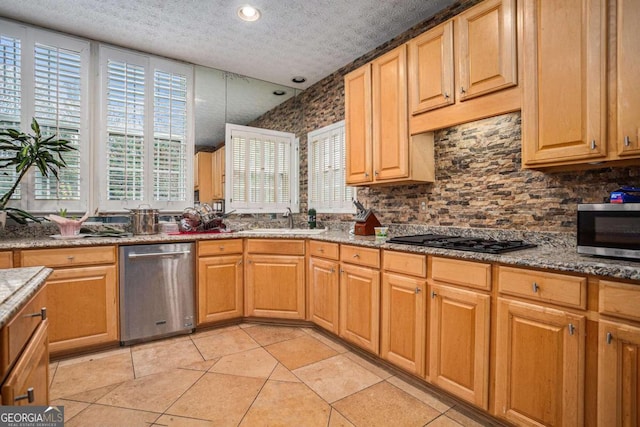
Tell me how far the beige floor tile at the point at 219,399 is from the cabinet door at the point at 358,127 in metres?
1.86

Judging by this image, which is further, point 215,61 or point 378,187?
point 215,61

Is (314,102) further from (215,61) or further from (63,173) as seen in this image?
(63,173)

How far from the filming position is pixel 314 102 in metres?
4.13

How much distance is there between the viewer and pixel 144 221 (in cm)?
312

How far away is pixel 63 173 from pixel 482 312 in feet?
11.5

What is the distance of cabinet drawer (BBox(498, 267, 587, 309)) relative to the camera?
1.43 metres

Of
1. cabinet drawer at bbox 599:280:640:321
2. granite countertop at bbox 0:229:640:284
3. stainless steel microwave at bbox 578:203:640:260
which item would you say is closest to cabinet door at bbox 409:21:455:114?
granite countertop at bbox 0:229:640:284

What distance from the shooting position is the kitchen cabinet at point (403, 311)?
208cm

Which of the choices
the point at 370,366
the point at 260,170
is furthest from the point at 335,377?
the point at 260,170

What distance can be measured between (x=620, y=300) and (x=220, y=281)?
112 inches

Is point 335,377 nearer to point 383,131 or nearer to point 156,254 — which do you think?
point 156,254

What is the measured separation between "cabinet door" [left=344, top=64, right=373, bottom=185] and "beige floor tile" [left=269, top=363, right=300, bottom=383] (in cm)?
167

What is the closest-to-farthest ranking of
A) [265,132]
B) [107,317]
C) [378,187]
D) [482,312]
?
[482,312]
[107,317]
[378,187]
[265,132]

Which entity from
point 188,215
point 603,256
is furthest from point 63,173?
point 603,256
